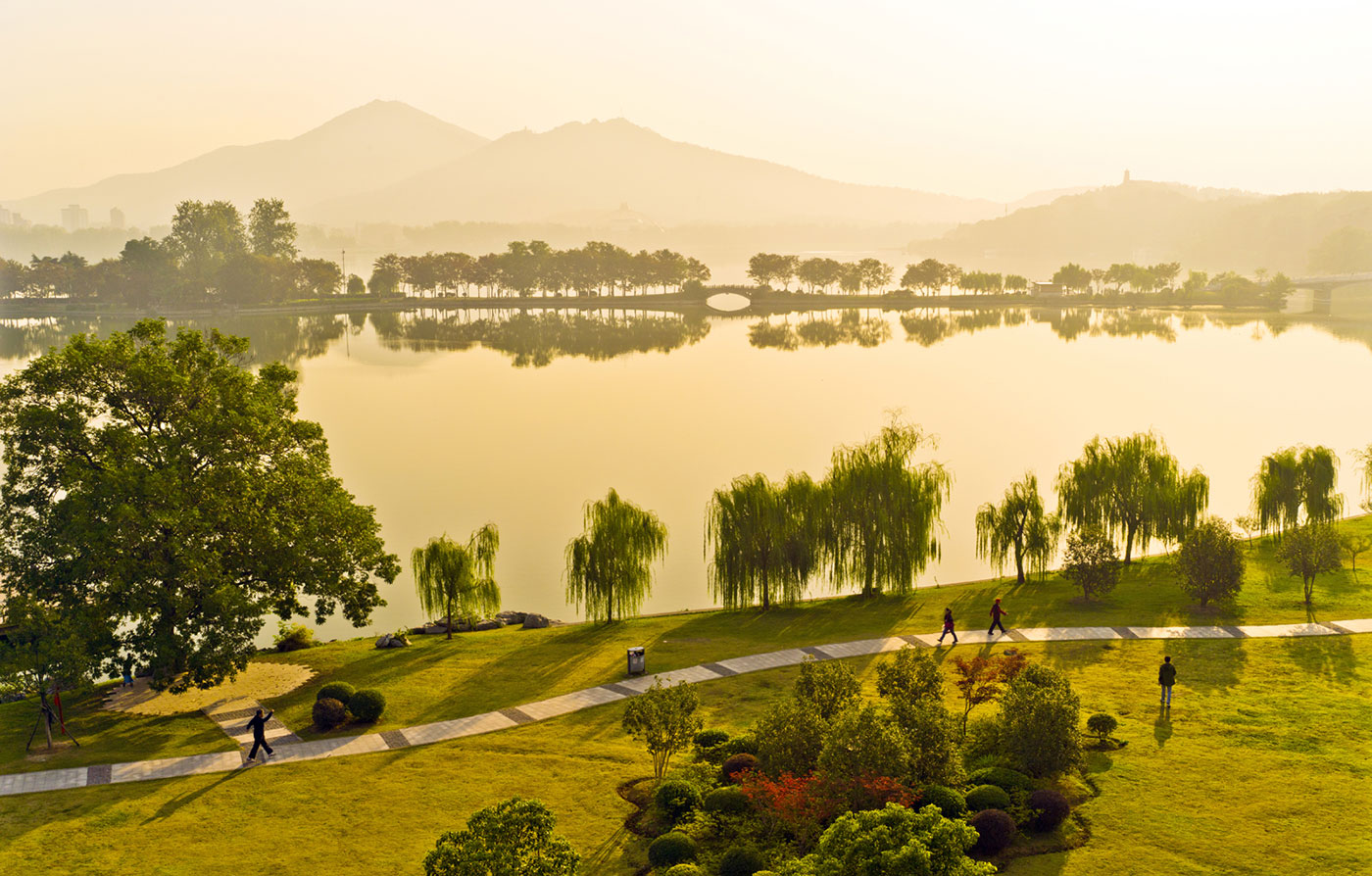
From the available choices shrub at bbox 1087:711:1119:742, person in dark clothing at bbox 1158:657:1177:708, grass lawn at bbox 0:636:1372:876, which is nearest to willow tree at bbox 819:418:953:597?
grass lawn at bbox 0:636:1372:876

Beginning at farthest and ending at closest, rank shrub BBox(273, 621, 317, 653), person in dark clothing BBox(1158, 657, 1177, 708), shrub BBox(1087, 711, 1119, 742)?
1. shrub BBox(273, 621, 317, 653)
2. person in dark clothing BBox(1158, 657, 1177, 708)
3. shrub BBox(1087, 711, 1119, 742)

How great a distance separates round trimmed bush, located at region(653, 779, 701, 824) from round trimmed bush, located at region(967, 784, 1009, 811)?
500 centimetres

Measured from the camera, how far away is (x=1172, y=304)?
174m

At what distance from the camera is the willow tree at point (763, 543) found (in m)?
35.1

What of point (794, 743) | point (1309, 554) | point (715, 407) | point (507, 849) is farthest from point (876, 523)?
point (715, 407)

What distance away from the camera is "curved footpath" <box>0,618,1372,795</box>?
2216cm

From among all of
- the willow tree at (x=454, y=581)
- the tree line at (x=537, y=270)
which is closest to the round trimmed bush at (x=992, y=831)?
the willow tree at (x=454, y=581)

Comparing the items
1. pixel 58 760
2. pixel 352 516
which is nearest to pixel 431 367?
pixel 352 516

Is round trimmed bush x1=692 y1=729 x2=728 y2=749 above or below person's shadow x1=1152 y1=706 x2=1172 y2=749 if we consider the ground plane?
above

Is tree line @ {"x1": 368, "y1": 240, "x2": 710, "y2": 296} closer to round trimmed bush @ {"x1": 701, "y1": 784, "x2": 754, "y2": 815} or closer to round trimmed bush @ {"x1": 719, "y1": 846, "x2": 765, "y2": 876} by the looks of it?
round trimmed bush @ {"x1": 701, "y1": 784, "x2": 754, "y2": 815}

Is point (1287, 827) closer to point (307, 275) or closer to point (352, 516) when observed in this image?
point (352, 516)

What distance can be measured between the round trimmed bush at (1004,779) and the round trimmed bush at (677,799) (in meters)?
5.20

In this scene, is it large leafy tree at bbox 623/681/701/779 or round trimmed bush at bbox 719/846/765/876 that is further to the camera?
large leafy tree at bbox 623/681/701/779

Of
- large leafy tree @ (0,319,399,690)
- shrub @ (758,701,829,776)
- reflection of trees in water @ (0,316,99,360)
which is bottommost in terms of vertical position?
shrub @ (758,701,829,776)
